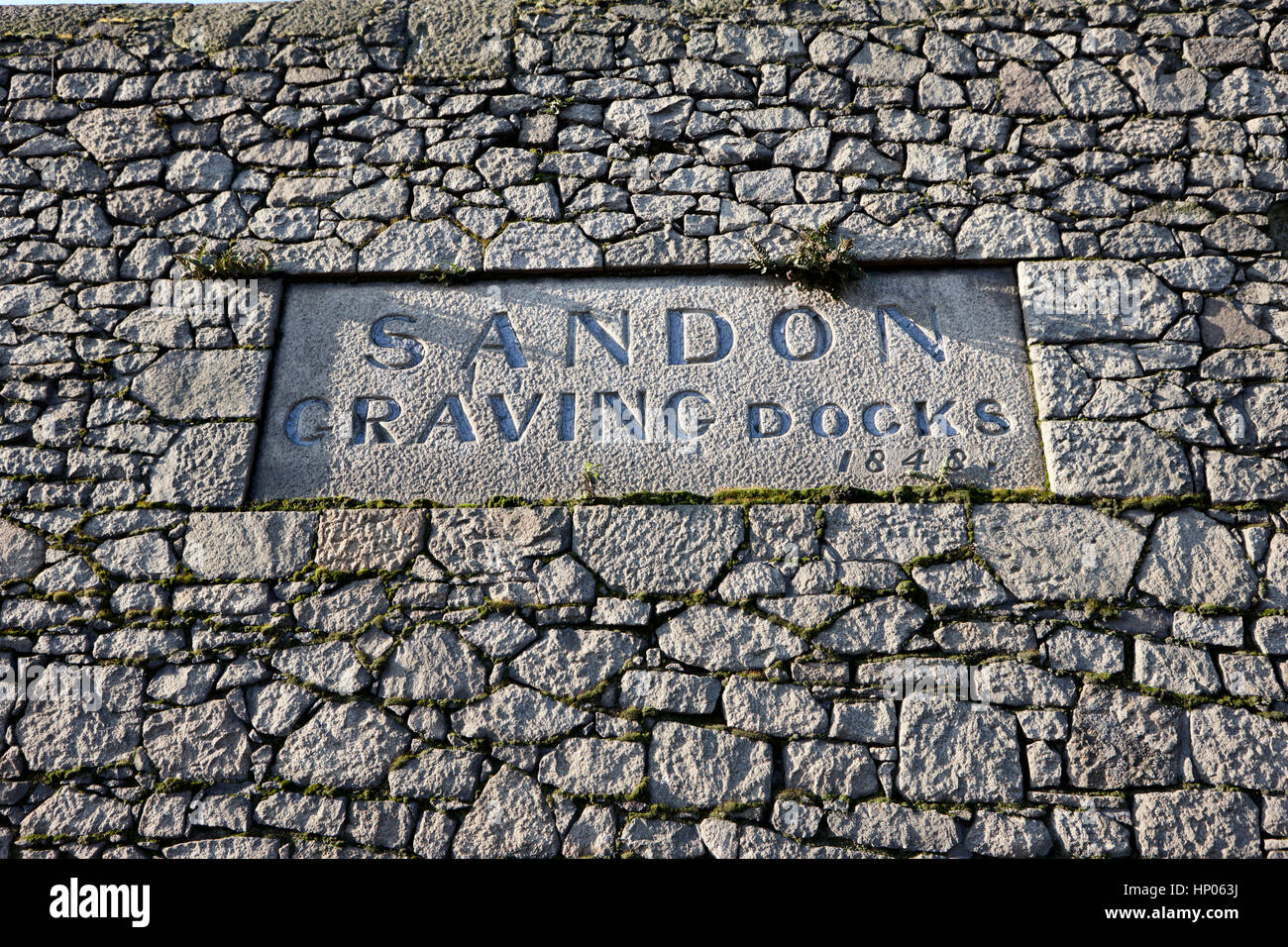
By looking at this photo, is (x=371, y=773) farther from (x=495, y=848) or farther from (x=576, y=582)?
(x=576, y=582)

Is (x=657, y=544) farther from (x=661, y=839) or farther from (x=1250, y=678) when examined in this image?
(x=1250, y=678)

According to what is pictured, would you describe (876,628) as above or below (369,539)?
below

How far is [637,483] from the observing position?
11.5ft

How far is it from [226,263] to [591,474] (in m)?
1.80

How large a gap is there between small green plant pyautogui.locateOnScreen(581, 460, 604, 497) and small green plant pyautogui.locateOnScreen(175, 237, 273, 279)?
5.32 feet

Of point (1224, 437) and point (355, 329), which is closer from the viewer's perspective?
point (1224, 437)

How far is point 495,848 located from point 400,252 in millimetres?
2365

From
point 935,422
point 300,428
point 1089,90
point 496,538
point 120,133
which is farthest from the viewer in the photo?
point 120,133

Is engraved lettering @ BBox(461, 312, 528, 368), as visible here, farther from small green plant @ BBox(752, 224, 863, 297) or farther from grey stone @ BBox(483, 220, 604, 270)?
small green plant @ BBox(752, 224, 863, 297)

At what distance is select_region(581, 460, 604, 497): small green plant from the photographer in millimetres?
3494

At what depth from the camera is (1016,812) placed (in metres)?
3.01

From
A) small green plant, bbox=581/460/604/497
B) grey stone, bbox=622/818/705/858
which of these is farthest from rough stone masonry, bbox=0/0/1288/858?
small green plant, bbox=581/460/604/497

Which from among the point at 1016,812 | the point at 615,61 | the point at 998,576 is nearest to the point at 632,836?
the point at 1016,812

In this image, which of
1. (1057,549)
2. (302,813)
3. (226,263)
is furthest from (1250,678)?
(226,263)
